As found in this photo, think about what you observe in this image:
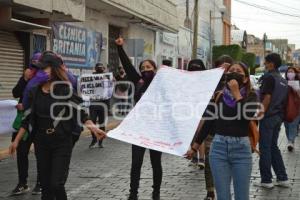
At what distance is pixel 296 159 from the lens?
1055 centimetres

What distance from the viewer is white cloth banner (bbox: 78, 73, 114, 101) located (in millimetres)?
13594

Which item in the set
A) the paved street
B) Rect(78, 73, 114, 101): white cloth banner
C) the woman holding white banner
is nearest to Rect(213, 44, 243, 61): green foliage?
Rect(78, 73, 114, 101): white cloth banner

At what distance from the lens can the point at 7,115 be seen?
9.18 meters

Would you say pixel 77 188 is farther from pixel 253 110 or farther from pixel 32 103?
pixel 253 110

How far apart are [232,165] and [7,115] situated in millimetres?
5152

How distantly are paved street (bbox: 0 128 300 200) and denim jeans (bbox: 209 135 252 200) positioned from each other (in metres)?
2.20

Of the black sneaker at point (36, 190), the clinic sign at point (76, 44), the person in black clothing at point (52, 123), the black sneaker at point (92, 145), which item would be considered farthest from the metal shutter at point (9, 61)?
the person in black clothing at point (52, 123)

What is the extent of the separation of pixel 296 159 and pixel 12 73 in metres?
8.45

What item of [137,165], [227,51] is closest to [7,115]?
[137,165]

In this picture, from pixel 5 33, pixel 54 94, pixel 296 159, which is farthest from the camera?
pixel 5 33

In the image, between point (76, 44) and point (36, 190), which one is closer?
point (36, 190)

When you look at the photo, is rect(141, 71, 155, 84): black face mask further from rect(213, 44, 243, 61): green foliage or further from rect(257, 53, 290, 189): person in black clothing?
rect(213, 44, 243, 61): green foliage

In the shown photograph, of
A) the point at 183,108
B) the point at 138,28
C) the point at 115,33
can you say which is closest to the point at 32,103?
the point at 183,108

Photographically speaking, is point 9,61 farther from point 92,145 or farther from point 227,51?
point 227,51
